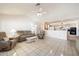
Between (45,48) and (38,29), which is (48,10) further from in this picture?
(45,48)

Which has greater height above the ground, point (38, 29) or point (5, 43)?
point (38, 29)

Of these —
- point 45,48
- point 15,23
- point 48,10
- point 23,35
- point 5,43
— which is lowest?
point 45,48

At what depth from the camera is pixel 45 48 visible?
242 cm

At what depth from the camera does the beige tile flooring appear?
93.4 inches

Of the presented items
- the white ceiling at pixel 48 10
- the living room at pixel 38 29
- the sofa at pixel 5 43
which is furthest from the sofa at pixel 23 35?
the white ceiling at pixel 48 10

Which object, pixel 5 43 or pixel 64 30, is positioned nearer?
pixel 5 43

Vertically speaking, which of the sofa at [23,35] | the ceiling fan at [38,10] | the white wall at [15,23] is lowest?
the sofa at [23,35]

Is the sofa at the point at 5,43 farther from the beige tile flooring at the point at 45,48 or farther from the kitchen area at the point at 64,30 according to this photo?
the kitchen area at the point at 64,30

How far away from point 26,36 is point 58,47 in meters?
0.74

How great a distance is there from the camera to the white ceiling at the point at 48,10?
2.38m

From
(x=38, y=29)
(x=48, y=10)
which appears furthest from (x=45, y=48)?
(x=48, y=10)

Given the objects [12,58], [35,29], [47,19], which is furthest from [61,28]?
[12,58]

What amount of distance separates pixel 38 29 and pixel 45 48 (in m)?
0.45

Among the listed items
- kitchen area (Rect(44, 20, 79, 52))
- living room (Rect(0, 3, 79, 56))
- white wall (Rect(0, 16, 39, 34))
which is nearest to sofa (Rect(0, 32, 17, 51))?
living room (Rect(0, 3, 79, 56))
